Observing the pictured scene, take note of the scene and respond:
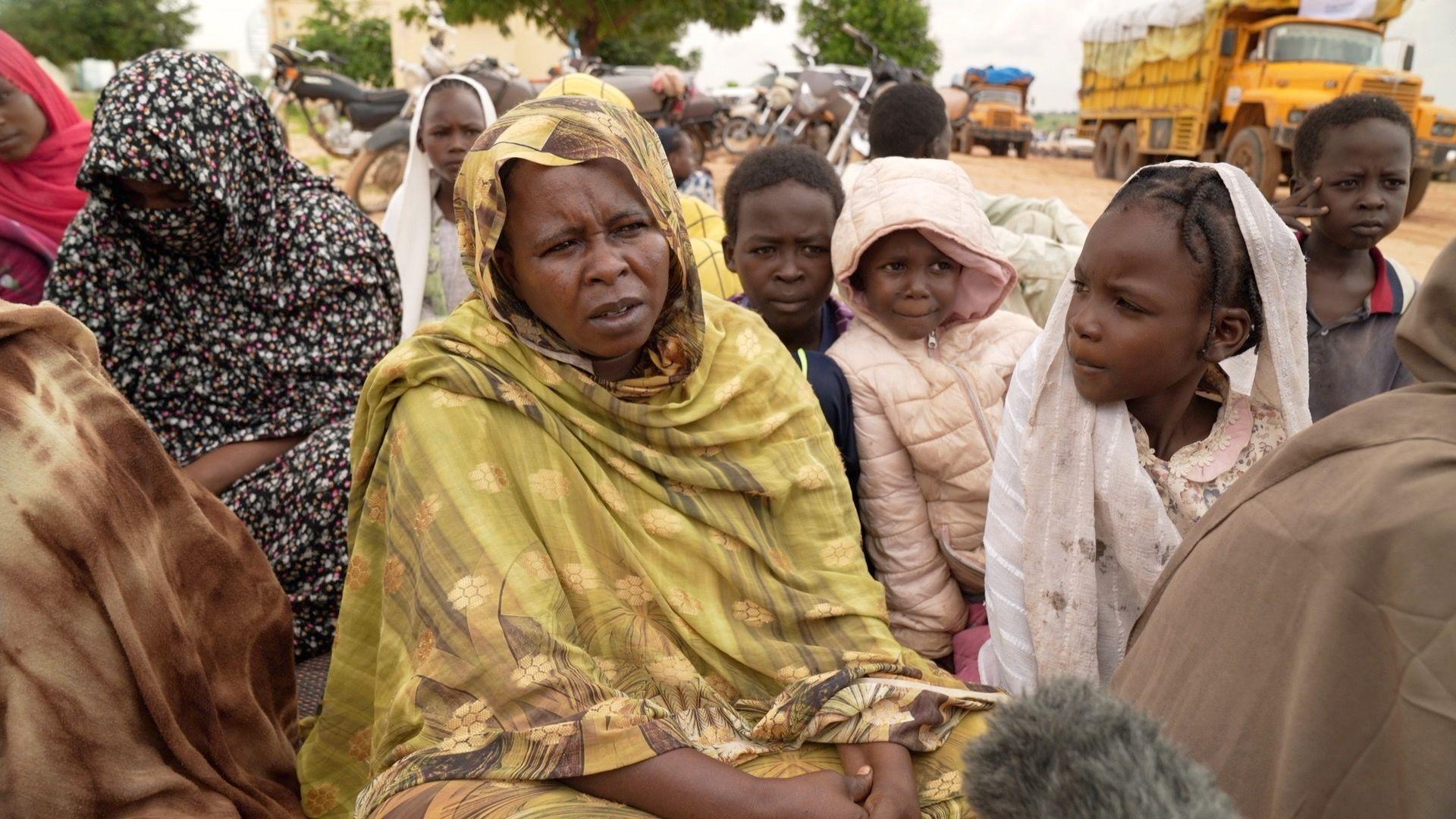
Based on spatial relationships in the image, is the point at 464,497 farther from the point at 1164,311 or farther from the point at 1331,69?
the point at 1331,69

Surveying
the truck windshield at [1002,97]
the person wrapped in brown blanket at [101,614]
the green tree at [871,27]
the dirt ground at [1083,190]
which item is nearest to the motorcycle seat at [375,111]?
the dirt ground at [1083,190]

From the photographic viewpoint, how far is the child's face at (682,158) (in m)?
6.10

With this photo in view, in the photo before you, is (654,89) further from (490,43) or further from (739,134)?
(490,43)

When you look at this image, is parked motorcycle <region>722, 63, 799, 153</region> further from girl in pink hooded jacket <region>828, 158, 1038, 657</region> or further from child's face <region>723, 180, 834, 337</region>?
girl in pink hooded jacket <region>828, 158, 1038, 657</region>

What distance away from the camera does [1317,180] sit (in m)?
3.22

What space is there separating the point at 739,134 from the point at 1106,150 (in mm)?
7851

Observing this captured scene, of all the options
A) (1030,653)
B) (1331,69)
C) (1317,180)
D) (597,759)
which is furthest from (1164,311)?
(1331,69)

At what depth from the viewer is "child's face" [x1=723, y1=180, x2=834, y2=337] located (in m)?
2.82

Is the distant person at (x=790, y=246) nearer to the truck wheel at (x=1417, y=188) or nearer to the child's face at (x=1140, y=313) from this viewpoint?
the child's face at (x=1140, y=313)

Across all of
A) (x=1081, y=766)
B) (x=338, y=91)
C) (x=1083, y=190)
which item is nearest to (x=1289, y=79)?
(x=1083, y=190)

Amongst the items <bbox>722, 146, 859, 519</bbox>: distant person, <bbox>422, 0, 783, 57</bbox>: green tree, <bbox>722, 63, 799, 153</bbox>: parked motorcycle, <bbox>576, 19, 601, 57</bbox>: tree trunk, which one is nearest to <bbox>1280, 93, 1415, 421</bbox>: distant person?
<bbox>722, 146, 859, 519</bbox>: distant person

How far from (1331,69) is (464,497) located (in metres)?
15.2

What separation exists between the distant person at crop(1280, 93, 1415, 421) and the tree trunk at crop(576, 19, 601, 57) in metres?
23.0

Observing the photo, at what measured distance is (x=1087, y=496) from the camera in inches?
78.0
